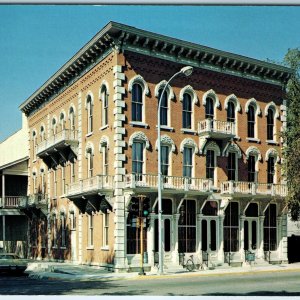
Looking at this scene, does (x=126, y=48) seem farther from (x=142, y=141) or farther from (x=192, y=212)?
(x=192, y=212)

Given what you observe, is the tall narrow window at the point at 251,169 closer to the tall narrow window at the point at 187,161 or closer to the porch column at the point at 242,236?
the porch column at the point at 242,236

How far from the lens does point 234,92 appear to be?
91.5ft

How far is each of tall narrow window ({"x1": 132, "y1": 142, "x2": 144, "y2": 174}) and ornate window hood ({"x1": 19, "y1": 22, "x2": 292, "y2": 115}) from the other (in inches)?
156

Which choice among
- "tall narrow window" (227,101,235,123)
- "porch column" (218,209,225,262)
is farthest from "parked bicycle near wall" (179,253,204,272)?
"tall narrow window" (227,101,235,123)

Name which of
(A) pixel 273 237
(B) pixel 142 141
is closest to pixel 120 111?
(B) pixel 142 141

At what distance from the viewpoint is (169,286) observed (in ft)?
60.6

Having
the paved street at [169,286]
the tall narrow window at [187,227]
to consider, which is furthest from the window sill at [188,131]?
the paved street at [169,286]

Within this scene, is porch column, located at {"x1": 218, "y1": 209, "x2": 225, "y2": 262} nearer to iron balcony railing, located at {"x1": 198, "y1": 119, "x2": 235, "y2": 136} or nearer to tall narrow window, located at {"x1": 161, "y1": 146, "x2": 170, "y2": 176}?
tall narrow window, located at {"x1": 161, "y1": 146, "x2": 170, "y2": 176}

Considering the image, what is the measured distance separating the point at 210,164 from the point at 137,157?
3.73m

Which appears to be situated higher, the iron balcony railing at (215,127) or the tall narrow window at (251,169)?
the iron balcony railing at (215,127)

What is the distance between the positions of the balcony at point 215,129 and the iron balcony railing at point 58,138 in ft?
19.0

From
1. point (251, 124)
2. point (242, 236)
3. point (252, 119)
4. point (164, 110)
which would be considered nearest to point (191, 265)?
point (242, 236)

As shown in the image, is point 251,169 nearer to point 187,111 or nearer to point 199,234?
point 199,234

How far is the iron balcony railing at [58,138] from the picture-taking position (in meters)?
27.8
